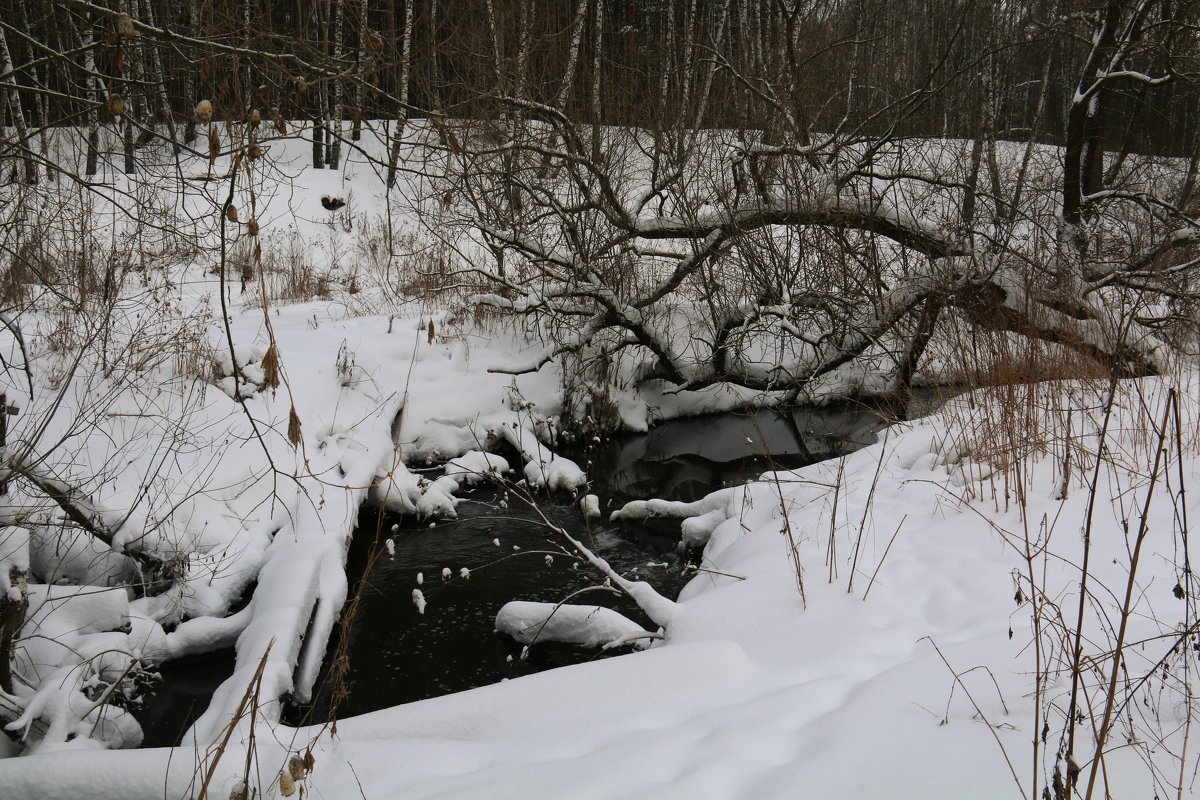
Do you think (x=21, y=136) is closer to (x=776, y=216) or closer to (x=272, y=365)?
(x=272, y=365)

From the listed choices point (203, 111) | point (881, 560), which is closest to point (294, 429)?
point (203, 111)

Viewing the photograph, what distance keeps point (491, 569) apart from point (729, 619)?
223 cm

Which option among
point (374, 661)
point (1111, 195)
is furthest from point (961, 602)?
point (1111, 195)

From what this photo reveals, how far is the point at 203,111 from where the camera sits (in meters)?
1.70

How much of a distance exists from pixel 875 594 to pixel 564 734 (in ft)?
A: 4.75

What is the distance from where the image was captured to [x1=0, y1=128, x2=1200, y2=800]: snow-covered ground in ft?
6.26

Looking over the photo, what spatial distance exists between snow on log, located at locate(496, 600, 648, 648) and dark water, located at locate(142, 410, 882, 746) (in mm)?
66

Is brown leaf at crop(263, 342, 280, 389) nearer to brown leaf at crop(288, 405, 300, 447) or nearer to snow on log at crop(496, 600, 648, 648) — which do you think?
brown leaf at crop(288, 405, 300, 447)

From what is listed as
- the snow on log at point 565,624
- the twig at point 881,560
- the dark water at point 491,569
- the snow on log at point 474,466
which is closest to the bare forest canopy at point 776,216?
the dark water at point 491,569

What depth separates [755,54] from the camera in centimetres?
889

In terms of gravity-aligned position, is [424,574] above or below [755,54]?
below

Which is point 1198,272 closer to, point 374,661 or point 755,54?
point 755,54

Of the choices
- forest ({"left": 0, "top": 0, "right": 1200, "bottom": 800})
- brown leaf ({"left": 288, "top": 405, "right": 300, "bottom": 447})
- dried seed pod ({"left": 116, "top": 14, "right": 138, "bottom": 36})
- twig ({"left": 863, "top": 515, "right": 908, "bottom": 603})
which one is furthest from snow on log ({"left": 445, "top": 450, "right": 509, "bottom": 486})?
dried seed pod ({"left": 116, "top": 14, "right": 138, "bottom": 36})

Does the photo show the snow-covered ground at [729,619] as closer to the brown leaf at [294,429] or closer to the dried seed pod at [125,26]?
the brown leaf at [294,429]
